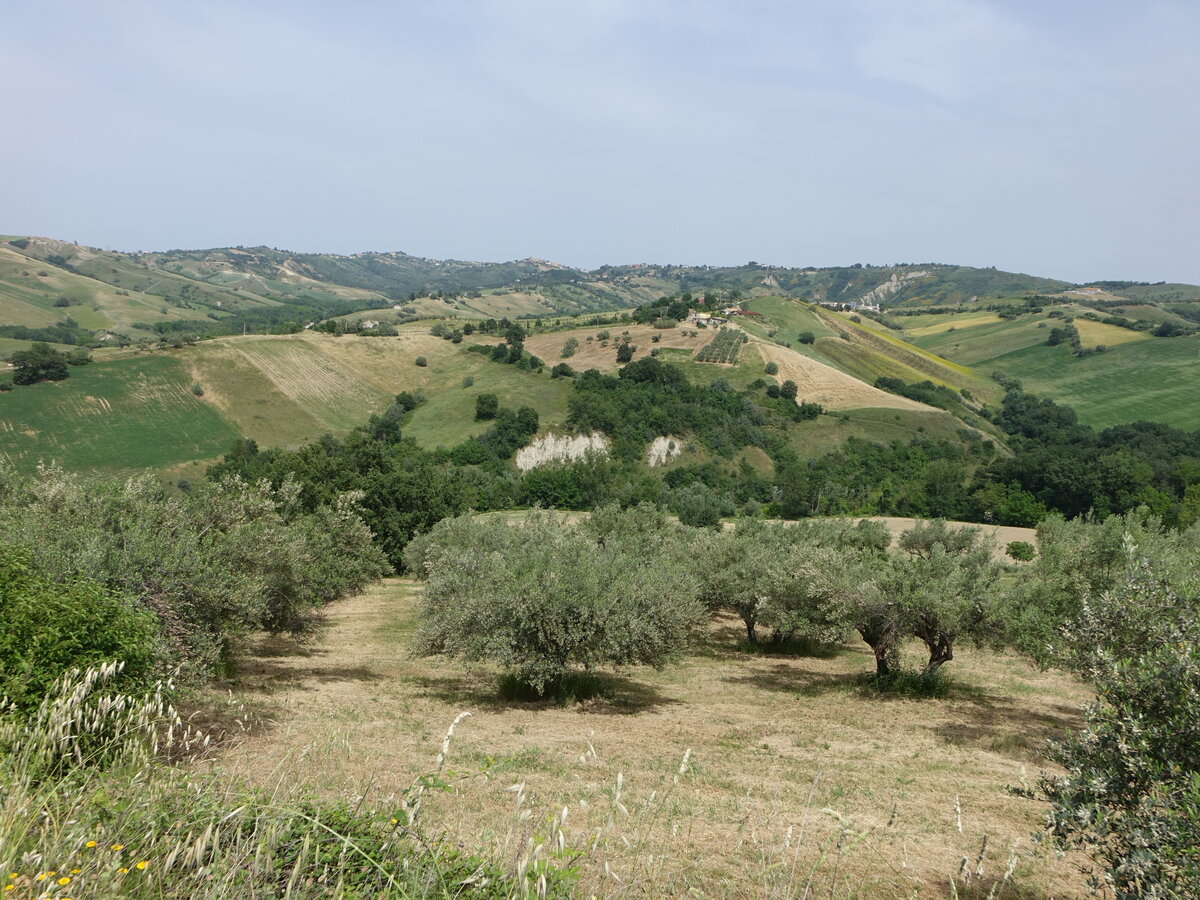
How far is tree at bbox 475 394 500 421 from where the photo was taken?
11525 cm

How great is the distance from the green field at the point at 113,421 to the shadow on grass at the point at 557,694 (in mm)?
84887

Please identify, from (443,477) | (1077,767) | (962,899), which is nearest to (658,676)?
(962,899)

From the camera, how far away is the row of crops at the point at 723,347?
444ft

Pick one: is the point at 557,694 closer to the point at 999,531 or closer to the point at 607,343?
the point at 999,531

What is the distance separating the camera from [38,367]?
10656 centimetres

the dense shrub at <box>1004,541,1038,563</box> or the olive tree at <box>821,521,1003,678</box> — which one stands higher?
the olive tree at <box>821,521,1003,678</box>

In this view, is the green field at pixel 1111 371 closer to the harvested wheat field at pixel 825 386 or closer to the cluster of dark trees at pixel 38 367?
the harvested wheat field at pixel 825 386

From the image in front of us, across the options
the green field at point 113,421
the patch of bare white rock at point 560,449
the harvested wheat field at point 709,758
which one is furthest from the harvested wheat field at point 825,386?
the green field at point 113,421

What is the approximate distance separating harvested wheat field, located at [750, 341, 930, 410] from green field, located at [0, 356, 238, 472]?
9470cm

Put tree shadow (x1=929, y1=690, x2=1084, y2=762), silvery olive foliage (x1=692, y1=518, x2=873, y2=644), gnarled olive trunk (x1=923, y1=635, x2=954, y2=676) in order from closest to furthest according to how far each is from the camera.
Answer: tree shadow (x1=929, y1=690, x2=1084, y2=762), gnarled olive trunk (x1=923, y1=635, x2=954, y2=676), silvery olive foliage (x1=692, y1=518, x2=873, y2=644)

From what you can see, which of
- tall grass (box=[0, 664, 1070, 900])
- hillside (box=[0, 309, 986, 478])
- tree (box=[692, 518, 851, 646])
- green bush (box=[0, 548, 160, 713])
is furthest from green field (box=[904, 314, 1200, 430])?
green bush (box=[0, 548, 160, 713])

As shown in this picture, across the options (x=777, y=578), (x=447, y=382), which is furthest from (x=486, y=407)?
(x=777, y=578)

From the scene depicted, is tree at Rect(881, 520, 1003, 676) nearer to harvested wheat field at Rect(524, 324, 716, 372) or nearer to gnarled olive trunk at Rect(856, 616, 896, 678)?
gnarled olive trunk at Rect(856, 616, 896, 678)

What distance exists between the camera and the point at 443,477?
2662 inches
